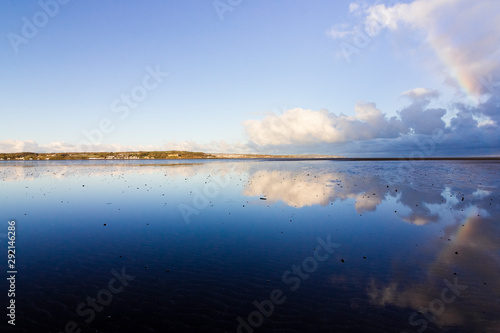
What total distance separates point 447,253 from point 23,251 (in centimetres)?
2016

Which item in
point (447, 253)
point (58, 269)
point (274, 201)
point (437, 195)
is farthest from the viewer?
point (437, 195)

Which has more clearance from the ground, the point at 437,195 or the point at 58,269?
the point at 437,195

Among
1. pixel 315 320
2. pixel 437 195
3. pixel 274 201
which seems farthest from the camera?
pixel 437 195

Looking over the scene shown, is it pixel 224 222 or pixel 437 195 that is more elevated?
pixel 437 195

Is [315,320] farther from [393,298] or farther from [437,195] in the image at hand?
[437,195]

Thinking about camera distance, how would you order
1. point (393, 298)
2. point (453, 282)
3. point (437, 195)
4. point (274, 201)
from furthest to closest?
point (437, 195) < point (274, 201) < point (453, 282) < point (393, 298)

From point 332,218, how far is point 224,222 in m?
7.71

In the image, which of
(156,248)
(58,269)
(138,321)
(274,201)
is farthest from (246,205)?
(138,321)

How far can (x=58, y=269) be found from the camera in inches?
402

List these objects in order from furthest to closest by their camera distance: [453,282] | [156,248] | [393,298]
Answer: [156,248] → [453,282] → [393,298]

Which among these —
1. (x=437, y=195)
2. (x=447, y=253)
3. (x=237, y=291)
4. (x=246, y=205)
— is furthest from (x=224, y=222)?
(x=437, y=195)

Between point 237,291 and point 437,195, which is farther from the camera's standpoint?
point 437,195

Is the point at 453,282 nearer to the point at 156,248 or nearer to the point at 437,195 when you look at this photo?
the point at 156,248

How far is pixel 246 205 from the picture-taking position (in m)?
22.7
